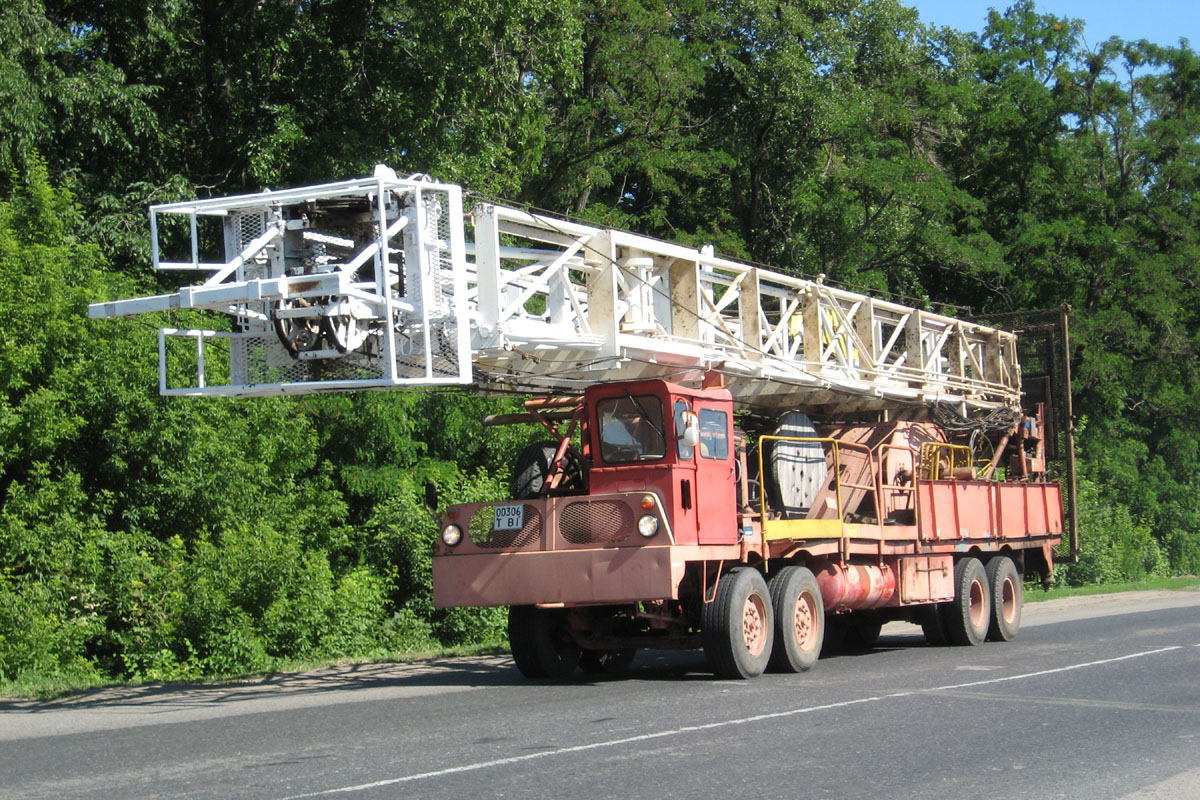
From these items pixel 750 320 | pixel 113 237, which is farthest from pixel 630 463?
pixel 113 237

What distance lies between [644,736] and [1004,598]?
36.2 feet

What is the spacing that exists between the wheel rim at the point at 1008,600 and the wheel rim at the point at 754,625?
268 inches

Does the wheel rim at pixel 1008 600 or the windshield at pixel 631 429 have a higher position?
the windshield at pixel 631 429

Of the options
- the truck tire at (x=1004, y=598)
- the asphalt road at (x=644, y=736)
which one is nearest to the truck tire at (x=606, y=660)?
the asphalt road at (x=644, y=736)

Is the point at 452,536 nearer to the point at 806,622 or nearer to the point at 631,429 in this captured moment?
the point at 631,429

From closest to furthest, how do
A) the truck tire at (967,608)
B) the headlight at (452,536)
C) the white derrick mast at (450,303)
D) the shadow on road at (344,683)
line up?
the white derrick mast at (450,303), the shadow on road at (344,683), the headlight at (452,536), the truck tire at (967,608)

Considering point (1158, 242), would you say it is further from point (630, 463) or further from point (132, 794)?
point (132, 794)

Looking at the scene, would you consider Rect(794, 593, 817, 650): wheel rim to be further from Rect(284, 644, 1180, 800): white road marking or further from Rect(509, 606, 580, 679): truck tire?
Rect(509, 606, 580, 679): truck tire

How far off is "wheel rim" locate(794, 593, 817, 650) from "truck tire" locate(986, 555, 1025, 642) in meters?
5.37

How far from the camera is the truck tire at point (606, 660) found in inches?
568

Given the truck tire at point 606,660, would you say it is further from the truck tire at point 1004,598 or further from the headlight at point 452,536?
the truck tire at point 1004,598

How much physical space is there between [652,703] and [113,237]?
1449cm

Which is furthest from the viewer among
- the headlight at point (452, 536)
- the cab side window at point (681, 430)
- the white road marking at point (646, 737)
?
the headlight at point (452, 536)

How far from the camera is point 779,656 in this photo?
13.3 meters
